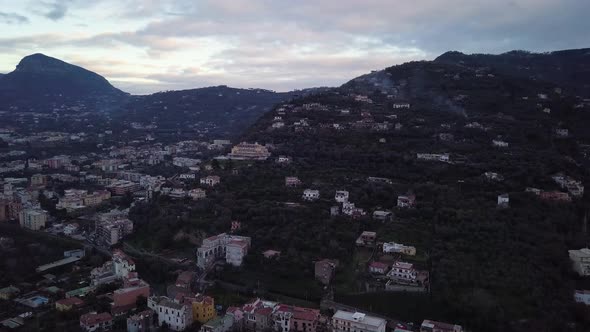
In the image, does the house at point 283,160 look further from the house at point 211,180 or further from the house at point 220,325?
the house at point 220,325

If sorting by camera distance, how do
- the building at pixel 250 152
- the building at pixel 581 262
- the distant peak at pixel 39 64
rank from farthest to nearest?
the distant peak at pixel 39 64, the building at pixel 250 152, the building at pixel 581 262

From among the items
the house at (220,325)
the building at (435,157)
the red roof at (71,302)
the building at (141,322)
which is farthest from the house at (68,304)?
the building at (435,157)

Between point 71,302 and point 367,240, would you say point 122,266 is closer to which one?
point 71,302

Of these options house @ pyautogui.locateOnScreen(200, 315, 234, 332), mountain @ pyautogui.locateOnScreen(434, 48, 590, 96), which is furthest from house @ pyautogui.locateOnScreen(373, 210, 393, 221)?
mountain @ pyautogui.locateOnScreen(434, 48, 590, 96)

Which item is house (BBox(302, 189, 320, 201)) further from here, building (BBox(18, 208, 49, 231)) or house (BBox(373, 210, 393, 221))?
building (BBox(18, 208, 49, 231))

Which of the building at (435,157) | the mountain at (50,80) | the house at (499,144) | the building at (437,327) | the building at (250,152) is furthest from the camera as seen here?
the mountain at (50,80)

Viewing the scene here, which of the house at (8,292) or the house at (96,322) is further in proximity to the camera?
the house at (8,292)

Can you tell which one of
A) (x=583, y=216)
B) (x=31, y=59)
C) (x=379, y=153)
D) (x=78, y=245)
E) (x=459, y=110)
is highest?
(x=31, y=59)

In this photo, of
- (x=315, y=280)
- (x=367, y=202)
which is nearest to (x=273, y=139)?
(x=367, y=202)

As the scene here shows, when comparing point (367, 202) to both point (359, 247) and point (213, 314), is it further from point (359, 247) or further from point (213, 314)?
point (213, 314)
